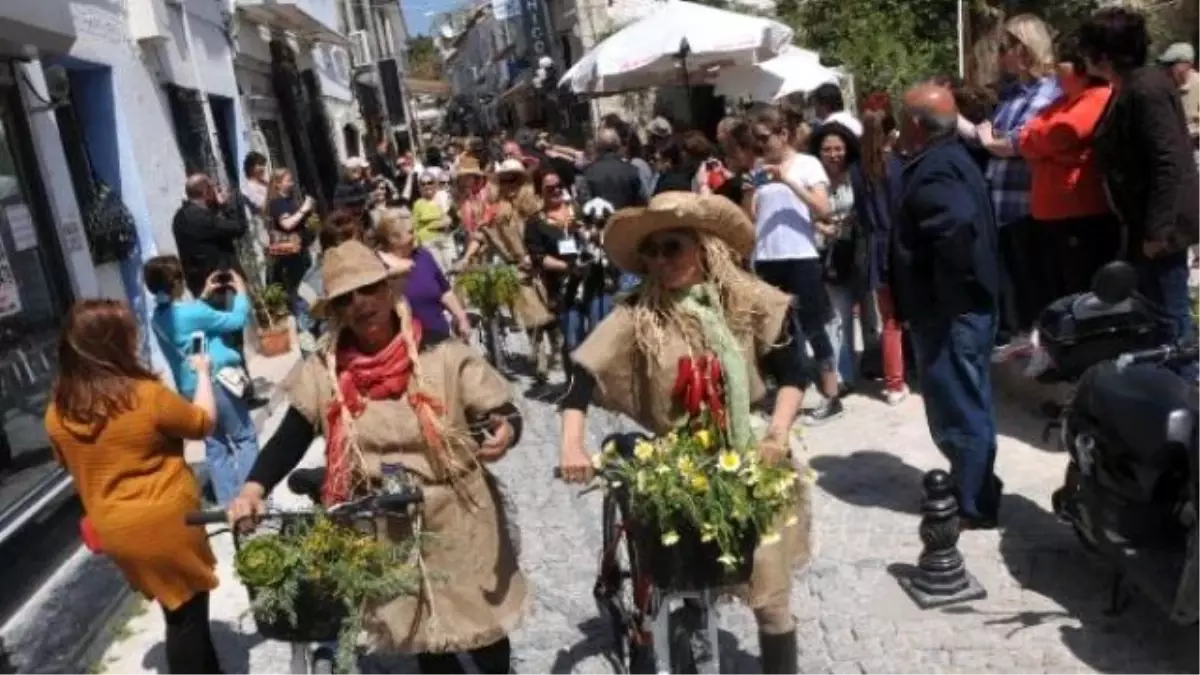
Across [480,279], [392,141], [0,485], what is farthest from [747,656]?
[392,141]

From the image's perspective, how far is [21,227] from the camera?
7762 millimetres

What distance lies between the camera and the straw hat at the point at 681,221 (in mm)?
3637

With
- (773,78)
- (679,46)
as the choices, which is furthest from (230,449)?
(773,78)

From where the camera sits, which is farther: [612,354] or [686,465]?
[612,354]

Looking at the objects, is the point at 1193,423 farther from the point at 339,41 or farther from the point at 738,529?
the point at 339,41

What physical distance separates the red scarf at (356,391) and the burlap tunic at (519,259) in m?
5.56

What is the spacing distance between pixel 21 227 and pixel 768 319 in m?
5.67

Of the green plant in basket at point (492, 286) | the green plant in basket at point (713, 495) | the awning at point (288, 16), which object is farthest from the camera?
the awning at point (288, 16)

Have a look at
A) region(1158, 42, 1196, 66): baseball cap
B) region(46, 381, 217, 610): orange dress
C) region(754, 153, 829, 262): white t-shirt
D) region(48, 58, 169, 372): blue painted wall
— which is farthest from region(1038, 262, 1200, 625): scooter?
region(48, 58, 169, 372): blue painted wall

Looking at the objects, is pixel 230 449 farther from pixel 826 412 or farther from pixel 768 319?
pixel 768 319

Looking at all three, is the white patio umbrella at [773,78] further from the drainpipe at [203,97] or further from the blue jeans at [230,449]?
the blue jeans at [230,449]

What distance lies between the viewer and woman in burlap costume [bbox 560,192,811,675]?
3.68 m

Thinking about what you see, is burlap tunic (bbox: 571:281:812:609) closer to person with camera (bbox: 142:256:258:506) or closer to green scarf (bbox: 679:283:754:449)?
green scarf (bbox: 679:283:754:449)

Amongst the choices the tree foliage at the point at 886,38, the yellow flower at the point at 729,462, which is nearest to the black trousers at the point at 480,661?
the yellow flower at the point at 729,462
